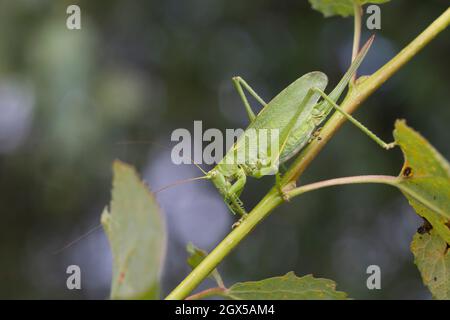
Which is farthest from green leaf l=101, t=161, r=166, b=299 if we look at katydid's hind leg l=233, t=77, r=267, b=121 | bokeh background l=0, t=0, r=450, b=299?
bokeh background l=0, t=0, r=450, b=299

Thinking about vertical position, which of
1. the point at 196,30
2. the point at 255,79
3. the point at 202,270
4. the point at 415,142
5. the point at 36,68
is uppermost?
the point at 196,30

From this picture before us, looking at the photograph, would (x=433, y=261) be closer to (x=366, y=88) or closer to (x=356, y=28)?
(x=366, y=88)

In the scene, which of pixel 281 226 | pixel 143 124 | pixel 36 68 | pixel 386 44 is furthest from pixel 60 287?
pixel 386 44

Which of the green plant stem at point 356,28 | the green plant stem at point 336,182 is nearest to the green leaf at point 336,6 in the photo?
the green plant stem at point 356,28

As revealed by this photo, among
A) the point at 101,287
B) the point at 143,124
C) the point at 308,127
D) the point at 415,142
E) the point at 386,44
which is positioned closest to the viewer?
the point at 415,142

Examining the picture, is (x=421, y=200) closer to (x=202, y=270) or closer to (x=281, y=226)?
(x=202, y=270)

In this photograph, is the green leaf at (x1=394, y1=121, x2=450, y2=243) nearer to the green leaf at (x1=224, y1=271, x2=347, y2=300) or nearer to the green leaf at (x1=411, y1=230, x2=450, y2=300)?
the green leaf at (x1=411, y1=230, x2=450, y2=300)

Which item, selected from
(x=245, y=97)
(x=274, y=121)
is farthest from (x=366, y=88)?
(x=245, y=97)

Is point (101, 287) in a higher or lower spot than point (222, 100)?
lower
